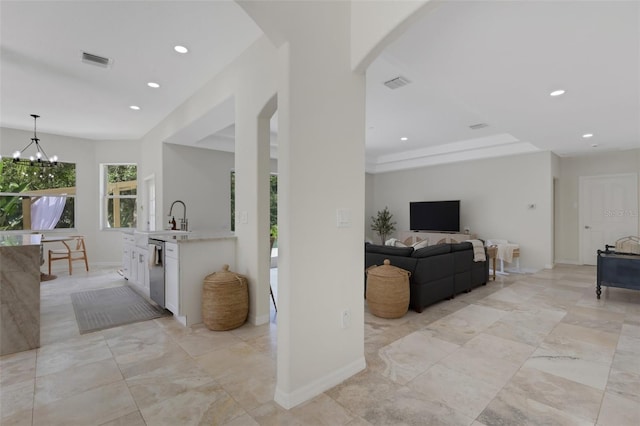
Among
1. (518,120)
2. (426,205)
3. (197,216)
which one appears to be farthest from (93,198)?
(518,120)

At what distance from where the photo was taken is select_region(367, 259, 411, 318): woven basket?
3418mm

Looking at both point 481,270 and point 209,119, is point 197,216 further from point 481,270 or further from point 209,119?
point 481,270

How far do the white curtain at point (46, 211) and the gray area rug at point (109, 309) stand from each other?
3169 mm

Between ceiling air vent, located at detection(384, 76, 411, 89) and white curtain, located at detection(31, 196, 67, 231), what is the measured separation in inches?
280

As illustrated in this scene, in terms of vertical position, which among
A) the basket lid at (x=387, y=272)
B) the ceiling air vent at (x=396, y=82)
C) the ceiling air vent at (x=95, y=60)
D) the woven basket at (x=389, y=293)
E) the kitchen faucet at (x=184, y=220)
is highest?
the ceiling air vent at (x=95, y=60)

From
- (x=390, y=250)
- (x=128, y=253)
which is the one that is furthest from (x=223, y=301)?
(x=128, y=253)

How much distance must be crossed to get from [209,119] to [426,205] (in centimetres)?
583

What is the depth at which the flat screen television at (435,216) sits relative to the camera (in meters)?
7.55

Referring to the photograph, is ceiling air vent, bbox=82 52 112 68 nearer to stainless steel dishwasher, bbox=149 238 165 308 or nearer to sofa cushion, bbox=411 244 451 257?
stainless steel dishwasher, bbox=149 238 165 308

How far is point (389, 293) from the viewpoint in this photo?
341cm

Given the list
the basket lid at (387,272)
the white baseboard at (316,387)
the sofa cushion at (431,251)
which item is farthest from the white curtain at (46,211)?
the sofa cushion at (431,251)

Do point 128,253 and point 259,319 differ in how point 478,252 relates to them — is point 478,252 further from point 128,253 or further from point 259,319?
point 128,253

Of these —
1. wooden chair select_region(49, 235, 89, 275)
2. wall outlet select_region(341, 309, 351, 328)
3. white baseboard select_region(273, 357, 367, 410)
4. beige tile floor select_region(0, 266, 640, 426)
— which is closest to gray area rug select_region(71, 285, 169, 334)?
beige tile floor select_region(0, 266, 640, 426)

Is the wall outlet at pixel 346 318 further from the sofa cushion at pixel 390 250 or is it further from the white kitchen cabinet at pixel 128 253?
the white kitchen cabinet at pixel 128 253
